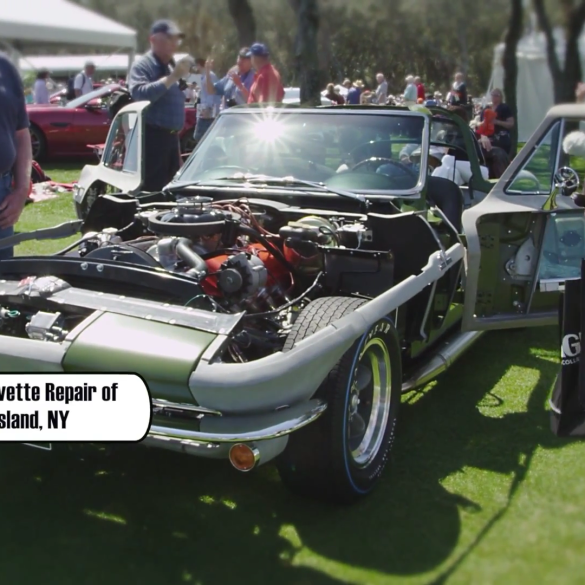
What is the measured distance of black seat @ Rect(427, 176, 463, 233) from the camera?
5.45 metres

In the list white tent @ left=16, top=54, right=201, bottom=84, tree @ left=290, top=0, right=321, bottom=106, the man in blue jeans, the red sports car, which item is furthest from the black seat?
white tent @ left=16, top=54, right=201, bottom=84

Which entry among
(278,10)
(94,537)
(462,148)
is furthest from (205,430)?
(278,10)

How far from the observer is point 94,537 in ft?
10.3

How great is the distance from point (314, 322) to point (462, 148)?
394 cm

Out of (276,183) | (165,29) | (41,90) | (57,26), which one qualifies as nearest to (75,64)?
(41,90)

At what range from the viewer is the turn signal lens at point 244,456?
283cm

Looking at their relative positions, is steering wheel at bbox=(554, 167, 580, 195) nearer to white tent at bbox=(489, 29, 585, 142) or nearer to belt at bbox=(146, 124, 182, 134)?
belt at bbox=(146, 124, 182, 134)

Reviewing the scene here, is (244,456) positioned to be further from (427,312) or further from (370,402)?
(427,312)

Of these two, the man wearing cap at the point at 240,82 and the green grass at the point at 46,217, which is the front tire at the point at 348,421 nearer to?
the green grass at the point at 46,217

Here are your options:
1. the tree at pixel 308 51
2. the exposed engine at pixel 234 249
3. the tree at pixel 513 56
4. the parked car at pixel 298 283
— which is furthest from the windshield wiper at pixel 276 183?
Result: the tree at pixel 308 51

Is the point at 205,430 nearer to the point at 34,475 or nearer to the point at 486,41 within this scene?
the point at 34,475

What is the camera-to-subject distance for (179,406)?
293 cm

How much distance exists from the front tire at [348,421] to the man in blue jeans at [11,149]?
2105mm

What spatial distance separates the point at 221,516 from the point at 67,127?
41.3ft
